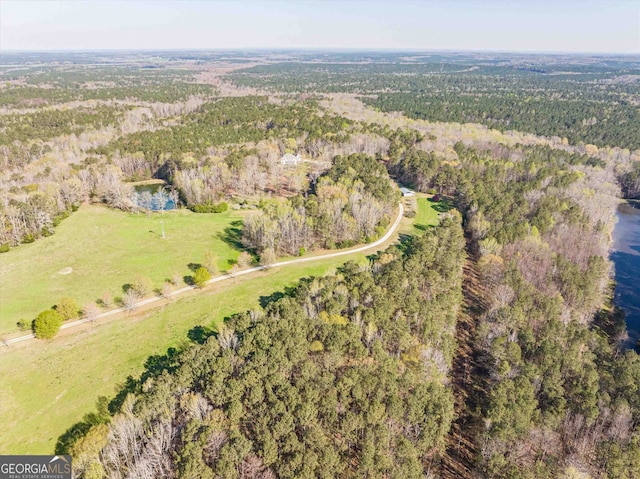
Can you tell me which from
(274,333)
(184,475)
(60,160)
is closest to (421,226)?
(274,333)

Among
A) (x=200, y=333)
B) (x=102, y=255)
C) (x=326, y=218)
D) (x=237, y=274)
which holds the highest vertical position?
(x=326, y=218)

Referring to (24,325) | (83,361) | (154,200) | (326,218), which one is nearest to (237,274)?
(326,218)

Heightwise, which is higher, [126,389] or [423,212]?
[423,212]

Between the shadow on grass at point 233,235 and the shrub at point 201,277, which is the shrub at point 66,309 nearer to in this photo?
the shrub at point 201,277

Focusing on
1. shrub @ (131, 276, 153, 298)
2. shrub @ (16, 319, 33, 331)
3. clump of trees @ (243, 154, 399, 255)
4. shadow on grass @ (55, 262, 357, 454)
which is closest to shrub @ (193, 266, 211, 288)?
shrub @ (131, 276, 153, 298)

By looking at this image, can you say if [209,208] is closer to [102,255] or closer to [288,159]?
[102,255]

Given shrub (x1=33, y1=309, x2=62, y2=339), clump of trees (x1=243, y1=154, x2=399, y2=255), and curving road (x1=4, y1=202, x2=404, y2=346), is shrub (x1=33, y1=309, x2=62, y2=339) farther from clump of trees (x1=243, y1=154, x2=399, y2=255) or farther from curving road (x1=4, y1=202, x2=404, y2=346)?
clump of trees (x1=243, y1=154, x2=399, y2=255)
